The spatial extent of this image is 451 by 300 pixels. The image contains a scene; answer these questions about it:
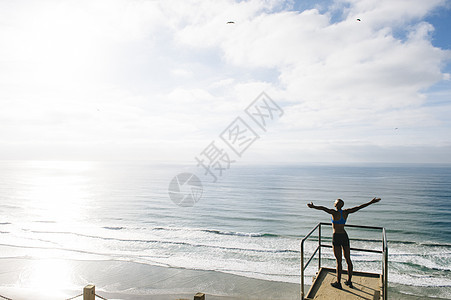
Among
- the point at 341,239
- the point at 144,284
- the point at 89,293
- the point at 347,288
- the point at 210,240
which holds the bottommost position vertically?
the point at 144,284

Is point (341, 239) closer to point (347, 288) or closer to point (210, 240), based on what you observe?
point (347, 288)

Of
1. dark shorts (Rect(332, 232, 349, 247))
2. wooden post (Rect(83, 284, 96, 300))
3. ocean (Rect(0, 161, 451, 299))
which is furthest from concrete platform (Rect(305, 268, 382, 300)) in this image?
wooden post (Rect(83, 284, 96, 300))

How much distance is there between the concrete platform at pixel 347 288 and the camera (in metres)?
6.46

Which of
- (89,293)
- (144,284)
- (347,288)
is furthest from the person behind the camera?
(144,284)

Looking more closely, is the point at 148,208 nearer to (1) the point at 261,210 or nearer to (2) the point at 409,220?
(1) the point at 261,210

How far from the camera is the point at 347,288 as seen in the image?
22.4 feet

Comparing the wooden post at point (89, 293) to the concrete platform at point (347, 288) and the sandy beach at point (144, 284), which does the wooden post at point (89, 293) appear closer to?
the concrete platform at point (347, 288)

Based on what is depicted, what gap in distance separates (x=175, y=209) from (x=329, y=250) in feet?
64.2

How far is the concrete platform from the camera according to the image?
21.2 feet

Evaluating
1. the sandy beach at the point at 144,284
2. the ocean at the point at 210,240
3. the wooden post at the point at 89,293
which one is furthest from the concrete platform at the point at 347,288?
the sandy beach at the point at 144,284

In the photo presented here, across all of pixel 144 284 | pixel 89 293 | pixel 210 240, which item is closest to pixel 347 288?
pixel 89 293

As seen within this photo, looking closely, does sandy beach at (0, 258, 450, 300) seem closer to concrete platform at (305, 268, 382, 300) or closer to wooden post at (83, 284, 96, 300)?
concrete platform at (305, 268, 382, 300)

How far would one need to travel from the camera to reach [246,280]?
1302cm

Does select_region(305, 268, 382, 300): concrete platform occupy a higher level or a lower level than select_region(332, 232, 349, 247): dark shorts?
lower
